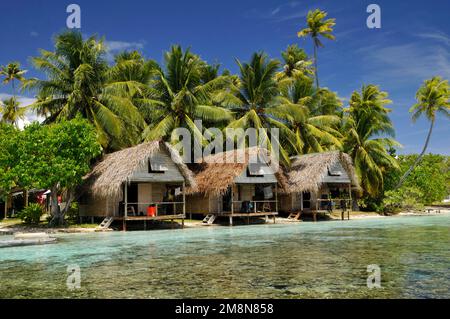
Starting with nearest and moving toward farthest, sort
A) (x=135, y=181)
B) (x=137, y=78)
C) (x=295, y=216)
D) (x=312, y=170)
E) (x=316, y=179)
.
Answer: (x=135, y=181)
(x=316, y=179)
(x=312, y=170)
(x=295, y=216)
(x=137, y=78)

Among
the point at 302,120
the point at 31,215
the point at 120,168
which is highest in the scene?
the point at 302,120

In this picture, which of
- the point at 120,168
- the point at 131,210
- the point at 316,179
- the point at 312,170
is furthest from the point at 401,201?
the point at 120,168

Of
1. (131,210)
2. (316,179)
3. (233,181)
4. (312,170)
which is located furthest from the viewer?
(312,170)

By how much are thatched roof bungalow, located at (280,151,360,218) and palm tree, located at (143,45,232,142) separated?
487 centimetres

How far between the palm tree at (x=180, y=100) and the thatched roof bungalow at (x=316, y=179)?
16.0ft

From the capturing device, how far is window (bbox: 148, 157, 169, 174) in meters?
18.4

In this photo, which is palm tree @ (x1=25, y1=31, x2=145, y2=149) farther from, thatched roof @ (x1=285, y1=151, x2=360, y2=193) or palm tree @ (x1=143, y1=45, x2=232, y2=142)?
thatched roof @ (x1=285, y1=151, x2=360, y2=193)

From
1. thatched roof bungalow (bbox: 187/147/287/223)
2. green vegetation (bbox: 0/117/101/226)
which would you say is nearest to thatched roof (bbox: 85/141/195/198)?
green vegetation (bbox: 0/117/101/226)

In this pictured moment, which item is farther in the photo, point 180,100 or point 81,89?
point 180,100

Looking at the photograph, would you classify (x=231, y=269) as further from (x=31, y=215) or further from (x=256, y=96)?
(x=256, y=96)

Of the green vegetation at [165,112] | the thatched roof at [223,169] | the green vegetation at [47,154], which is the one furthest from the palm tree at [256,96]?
the green vegetation at [47,154]

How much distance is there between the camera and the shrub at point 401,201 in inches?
1188

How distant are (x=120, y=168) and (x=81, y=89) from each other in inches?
211

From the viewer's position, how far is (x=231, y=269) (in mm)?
8039
